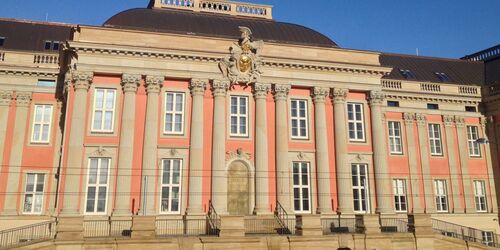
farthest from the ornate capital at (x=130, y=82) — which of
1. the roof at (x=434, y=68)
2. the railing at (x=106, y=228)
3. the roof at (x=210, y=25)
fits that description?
the roof at (x=434, y=68)

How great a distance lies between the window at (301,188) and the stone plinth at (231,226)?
707cm

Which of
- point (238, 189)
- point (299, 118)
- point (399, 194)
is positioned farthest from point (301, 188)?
point (399, 194)

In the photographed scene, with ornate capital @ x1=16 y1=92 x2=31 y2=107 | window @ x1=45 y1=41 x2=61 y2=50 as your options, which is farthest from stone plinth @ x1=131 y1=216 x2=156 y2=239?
window @ x1=45 y1=41 x2=61 y2=50

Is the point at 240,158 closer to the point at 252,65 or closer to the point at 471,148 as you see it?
the point at 252,65

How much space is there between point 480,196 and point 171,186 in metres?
25.2

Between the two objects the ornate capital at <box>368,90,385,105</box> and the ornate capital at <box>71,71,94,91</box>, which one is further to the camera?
the ornate capital at <box>368,90,385,105</box>

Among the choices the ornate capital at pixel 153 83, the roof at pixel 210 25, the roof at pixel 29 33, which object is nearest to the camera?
the ornate capital at pixel 153 83

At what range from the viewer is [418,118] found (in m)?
A: 37.0

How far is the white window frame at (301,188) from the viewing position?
1176 inches

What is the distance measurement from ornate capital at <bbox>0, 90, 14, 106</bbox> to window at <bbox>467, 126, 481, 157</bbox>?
34.8 metres

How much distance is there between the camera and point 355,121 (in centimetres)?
3250

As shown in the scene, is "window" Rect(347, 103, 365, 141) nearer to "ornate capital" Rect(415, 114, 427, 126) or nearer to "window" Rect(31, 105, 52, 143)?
"ornate capital" Rect(415, 114, 427, 126)

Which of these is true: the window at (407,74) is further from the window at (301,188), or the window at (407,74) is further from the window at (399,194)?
the window at (301,188)

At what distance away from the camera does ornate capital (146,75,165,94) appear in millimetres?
28406
